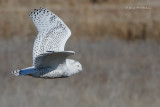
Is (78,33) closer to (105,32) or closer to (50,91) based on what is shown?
(105,32)

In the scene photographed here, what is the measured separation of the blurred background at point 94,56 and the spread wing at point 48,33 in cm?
44

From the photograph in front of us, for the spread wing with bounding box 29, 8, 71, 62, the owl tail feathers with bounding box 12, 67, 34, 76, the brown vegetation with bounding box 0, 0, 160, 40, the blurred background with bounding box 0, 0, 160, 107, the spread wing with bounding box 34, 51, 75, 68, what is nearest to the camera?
the owl tail feathers with bounding box 12, 67, 34, 76

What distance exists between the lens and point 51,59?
415cm

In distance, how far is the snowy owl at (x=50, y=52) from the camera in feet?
13.3

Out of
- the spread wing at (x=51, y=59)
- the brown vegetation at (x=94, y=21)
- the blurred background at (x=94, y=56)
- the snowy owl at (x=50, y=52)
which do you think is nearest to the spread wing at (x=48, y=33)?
the snowy owl at (x=50, y=52)

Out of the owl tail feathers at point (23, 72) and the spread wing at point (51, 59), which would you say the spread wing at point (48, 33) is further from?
the owl tail feathers at point (23, 72)

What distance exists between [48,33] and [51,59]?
0.40 m

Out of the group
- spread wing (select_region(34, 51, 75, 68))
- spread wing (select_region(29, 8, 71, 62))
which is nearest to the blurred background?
spread wing (select_region(29, 8, 71, 62))

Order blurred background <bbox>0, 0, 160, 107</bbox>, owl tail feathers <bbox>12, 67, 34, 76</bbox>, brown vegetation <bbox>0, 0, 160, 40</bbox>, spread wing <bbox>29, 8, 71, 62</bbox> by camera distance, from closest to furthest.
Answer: owl tail feathers <bbox>12, 67, 34, 76</bbox> < spread wing <bbox>29, 8, 71, 62</bbox> < blurred background <bbox>0, 0, 160, 107</bbox> < brown vegetation <bbox>0, 0, 160, 40</bbox>

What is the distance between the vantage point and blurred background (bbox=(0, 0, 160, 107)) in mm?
6770

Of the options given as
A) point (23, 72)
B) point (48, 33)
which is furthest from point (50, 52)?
point (48, 33)

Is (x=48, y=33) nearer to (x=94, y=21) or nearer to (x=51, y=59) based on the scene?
(x=51, y=59)

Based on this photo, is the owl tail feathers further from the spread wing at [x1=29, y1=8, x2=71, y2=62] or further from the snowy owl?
the spread wing at [x1=29, y1=8, x2=71, y2=62]

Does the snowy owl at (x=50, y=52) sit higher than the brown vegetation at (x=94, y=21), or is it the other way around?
the snowy owl at (x=50, y=52)
